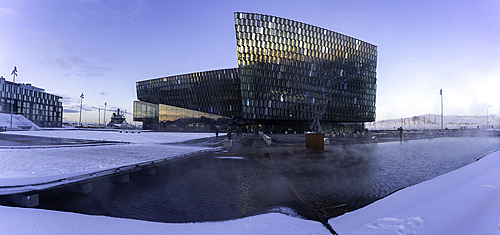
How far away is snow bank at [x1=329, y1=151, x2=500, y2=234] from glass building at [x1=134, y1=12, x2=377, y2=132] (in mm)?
47596

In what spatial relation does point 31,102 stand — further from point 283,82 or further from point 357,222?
point 357,222

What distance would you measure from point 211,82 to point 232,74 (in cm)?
694

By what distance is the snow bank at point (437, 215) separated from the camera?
3.13 metres

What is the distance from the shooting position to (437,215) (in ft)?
11.4

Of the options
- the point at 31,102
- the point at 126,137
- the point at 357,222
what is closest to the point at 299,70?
the point at 126,137

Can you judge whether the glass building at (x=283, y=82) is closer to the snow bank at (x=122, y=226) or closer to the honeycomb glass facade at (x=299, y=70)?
the honeycomb glass facade at (x=299, y=70)

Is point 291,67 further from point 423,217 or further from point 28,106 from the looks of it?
point 28,106

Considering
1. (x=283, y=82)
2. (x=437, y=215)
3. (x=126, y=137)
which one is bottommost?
(x=126, y=137)

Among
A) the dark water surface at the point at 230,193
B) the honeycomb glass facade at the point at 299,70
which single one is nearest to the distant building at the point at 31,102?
the honeycomb glass facade at the point at 299,70

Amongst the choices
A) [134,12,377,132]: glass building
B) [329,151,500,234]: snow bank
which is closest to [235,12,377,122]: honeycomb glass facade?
[134,12,377,132]: glass building

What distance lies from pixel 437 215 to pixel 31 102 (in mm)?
123877

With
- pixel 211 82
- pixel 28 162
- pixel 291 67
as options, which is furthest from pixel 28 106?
pixel 28 162

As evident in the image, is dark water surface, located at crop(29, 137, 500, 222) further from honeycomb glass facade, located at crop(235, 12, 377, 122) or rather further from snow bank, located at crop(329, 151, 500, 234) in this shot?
honeycomb glass facade, located at crop(235, 12, 377, 122)

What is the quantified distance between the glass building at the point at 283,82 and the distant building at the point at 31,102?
46.0m
